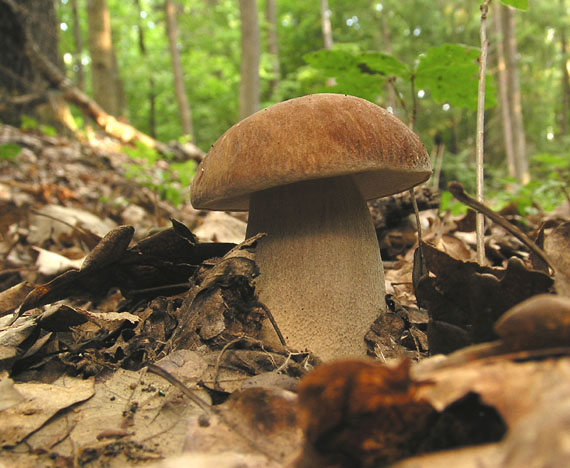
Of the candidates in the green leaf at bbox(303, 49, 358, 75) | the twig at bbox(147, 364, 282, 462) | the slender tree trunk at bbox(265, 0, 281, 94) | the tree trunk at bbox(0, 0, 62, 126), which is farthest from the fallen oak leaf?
the slender tree trunk at bbox(265, 0, 281, 94)

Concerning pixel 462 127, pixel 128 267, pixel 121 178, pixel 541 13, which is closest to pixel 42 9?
pixel 121 178

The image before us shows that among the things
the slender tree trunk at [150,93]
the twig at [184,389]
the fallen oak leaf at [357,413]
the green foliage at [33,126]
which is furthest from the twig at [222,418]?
the slender tree trunk at [150,93]

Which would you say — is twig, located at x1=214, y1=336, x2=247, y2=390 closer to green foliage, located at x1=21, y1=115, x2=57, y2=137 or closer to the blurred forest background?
green foliage, located at x1=21, y1=115, x2=57, y2=137

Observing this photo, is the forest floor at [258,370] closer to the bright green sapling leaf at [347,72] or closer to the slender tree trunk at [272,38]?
the bright green sapling leaf at [347,72]

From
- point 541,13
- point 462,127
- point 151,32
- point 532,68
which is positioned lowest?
point 462,127

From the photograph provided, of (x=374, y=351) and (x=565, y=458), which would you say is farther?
(x=374, y=351)

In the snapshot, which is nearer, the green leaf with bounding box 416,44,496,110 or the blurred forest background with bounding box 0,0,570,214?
the green leaf with bounding box 416,44,496,110

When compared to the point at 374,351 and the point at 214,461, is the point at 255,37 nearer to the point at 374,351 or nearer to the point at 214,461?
the point at 374,351
